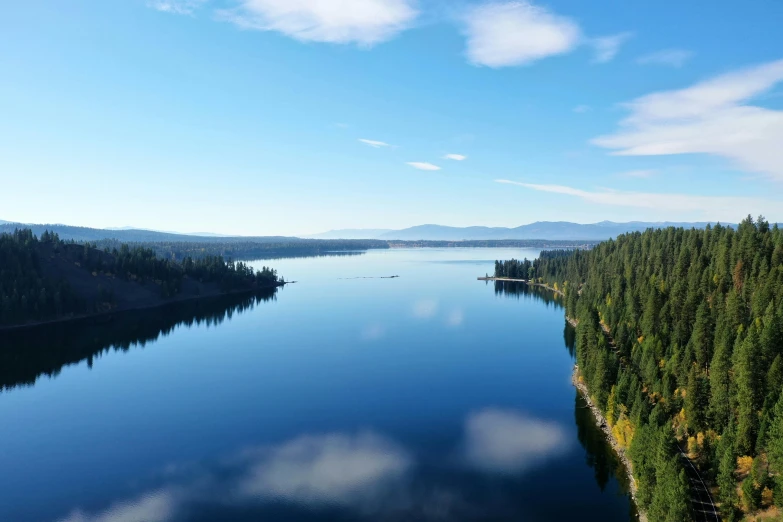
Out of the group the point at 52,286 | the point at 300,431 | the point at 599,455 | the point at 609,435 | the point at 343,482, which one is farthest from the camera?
the point at 52,286

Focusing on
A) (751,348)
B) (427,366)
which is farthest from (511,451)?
(427,366)

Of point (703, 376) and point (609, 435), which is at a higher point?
point (703, 376)

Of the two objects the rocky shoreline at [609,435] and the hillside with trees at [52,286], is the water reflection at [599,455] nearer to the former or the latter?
the rocky shoreline at [609,435]

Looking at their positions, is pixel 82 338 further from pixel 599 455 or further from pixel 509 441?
pixel 599 455

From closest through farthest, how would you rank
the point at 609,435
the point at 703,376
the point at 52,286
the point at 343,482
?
the point at 343,482
the point at 703,376
the point at 609,435
the point at 52,286

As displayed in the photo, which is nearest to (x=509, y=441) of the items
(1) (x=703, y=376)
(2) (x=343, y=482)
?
(2) (x=343, y=482)
